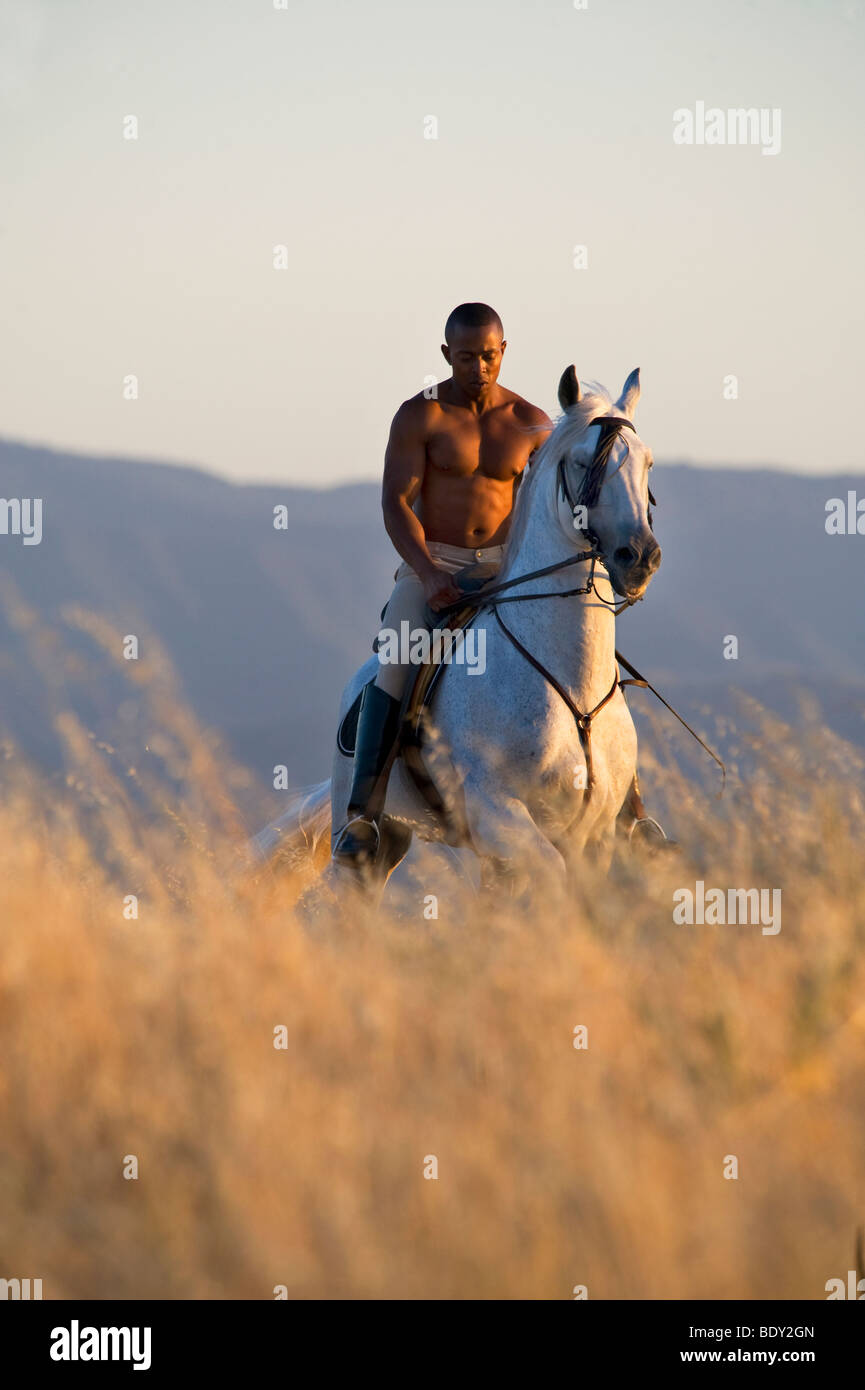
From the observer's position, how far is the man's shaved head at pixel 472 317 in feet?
23.7

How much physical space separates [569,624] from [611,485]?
73 centimetres

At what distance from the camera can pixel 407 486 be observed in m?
7.39

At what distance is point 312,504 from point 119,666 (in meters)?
87.5

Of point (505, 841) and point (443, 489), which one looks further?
point (443, 489)

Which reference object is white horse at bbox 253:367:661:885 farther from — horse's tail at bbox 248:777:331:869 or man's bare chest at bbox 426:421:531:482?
horse's tail at bbox 248:777:331:869

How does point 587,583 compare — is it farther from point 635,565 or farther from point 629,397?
point 629,397

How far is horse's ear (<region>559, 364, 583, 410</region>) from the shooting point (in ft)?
22.4

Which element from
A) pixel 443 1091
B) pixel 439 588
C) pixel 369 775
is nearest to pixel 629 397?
pixel 439 588

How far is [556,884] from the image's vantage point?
17.8 ft

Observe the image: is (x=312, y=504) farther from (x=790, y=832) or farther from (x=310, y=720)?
(x=790, y=832)

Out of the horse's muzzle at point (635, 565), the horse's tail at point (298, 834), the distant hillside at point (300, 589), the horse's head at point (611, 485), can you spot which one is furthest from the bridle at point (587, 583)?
the distant hillside at point (300, 589)

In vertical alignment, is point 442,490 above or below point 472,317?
below

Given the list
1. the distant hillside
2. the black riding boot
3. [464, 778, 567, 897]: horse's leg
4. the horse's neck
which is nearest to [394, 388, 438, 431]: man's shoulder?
the horse's neck
